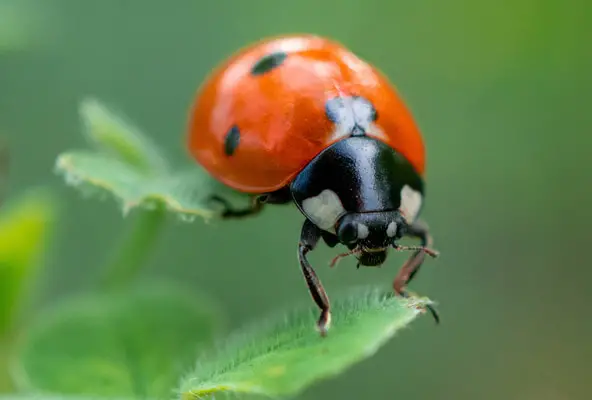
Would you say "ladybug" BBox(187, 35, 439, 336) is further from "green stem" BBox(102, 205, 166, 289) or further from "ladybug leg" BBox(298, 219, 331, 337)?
"green stem" BBox(102, 205, 166, 289)

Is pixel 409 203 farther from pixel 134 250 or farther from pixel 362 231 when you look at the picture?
pixel 134 250

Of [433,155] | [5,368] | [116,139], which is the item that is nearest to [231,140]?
[116,139]

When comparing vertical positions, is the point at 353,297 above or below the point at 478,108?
below

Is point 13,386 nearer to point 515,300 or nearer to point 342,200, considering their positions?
point 342,200

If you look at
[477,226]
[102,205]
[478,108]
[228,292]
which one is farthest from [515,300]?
[102,205]

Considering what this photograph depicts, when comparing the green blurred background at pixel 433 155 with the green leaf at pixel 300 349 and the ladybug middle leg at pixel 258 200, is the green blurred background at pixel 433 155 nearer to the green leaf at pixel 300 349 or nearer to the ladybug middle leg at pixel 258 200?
the ladybug middle leg at pixel 258 200

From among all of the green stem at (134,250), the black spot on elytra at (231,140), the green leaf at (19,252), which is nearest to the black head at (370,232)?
the black spot on elytra at (231,140)
